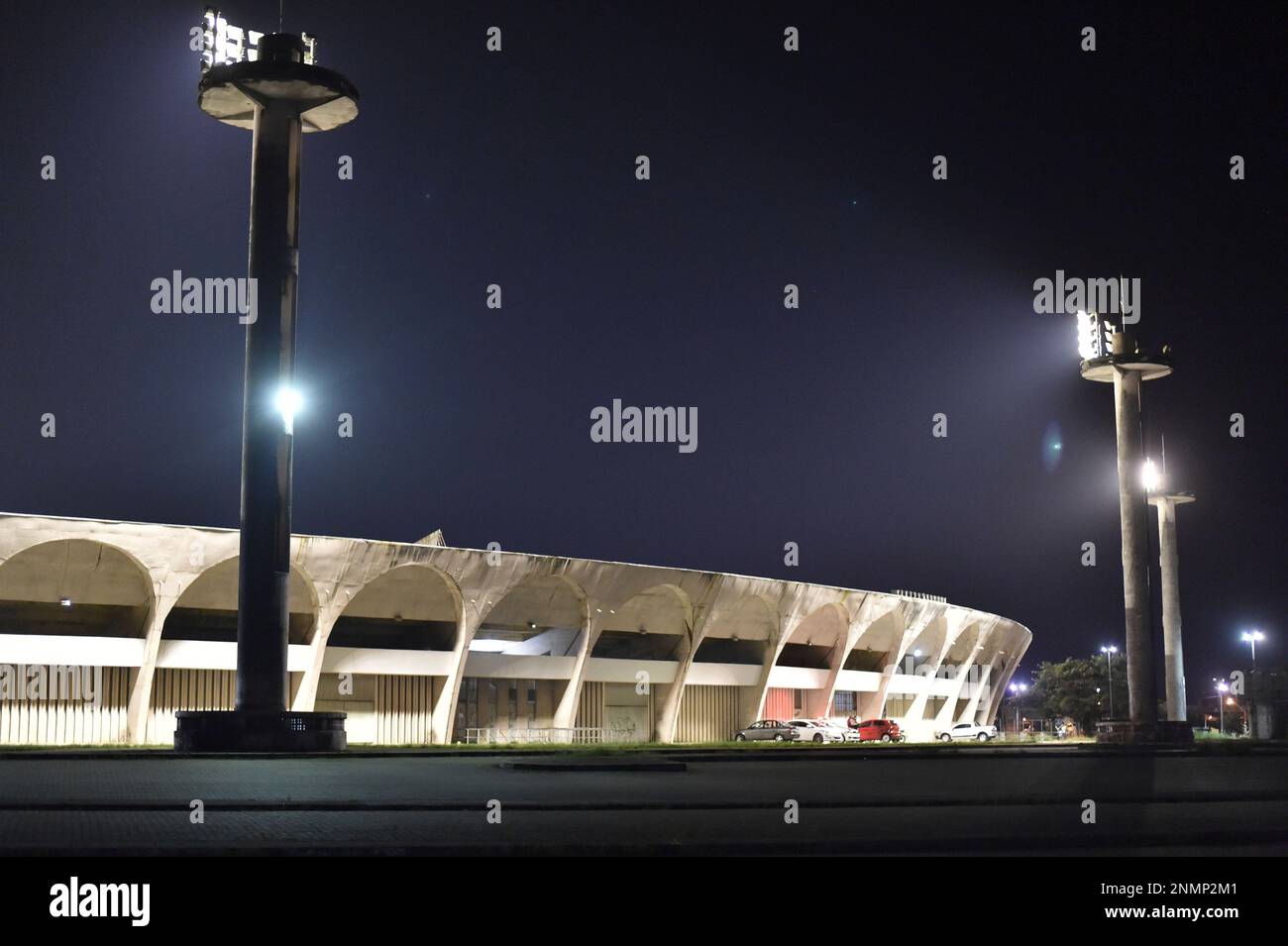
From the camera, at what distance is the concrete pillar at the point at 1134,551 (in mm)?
45125

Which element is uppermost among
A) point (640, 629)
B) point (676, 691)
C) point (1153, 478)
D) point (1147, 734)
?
point (1153, 478)

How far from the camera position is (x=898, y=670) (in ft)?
244

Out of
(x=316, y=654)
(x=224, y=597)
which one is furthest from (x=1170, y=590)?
(x=224, y=597)

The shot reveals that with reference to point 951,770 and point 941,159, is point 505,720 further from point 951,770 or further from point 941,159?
point 951,770

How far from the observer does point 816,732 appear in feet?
174

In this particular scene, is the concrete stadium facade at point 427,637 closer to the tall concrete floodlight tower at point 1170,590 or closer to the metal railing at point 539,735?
the metal railing at point 539,735

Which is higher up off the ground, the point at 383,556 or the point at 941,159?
the point at 941,159

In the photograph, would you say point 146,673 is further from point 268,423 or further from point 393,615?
point 268,423

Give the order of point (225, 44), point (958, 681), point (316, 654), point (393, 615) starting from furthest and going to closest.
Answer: point (958, 681) → point (393, 615) → point (316, 654) → point (225, 44)

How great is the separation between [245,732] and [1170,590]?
175ft

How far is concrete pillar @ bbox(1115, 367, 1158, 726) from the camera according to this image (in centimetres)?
4512

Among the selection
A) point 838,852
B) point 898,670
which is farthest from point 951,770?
point 898,670

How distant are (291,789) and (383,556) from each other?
96.1 feet
